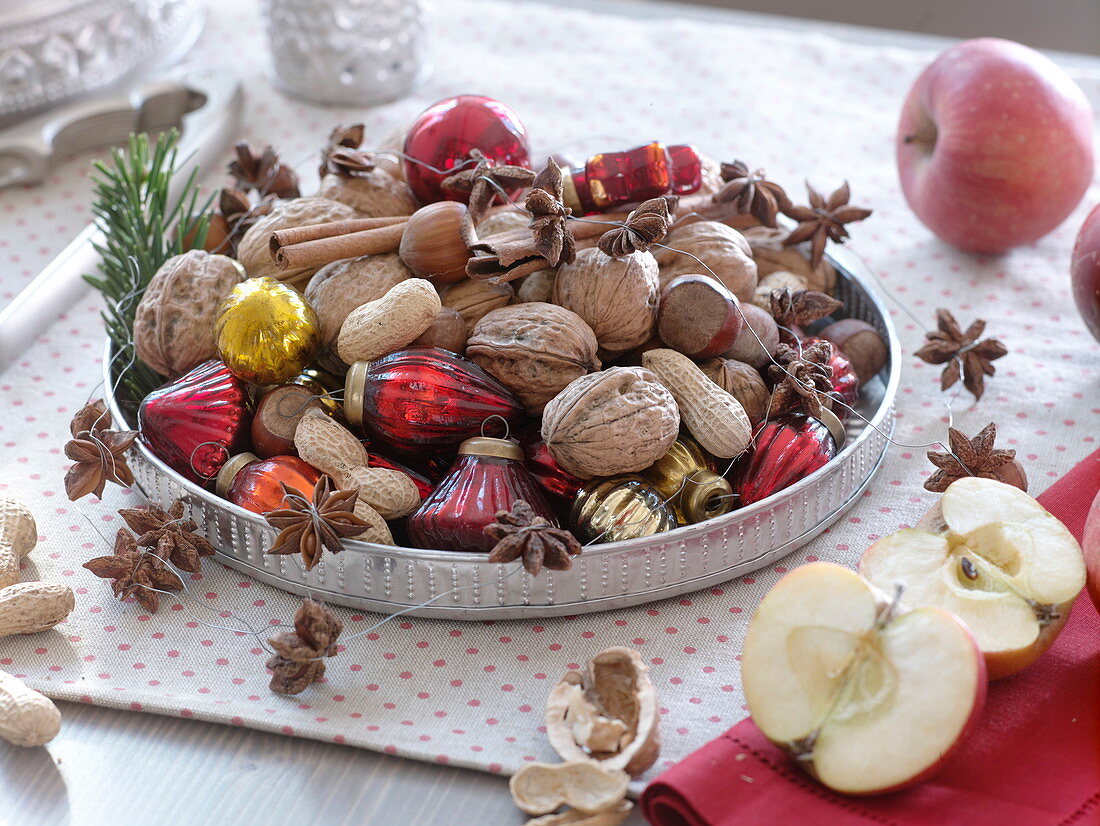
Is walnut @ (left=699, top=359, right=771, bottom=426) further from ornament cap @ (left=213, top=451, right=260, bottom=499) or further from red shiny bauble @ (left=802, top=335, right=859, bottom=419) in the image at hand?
ornament cap @ (left=213, top=451, right=260, bottom=499)

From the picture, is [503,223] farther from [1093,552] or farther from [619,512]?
[1093,552]

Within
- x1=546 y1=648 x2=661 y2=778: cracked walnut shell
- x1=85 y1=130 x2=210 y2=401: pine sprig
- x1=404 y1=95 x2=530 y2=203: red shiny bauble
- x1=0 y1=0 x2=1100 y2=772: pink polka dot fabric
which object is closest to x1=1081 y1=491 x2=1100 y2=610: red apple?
x1=0 y1=0 x2=1100 y2=772: pink polka dot fabric

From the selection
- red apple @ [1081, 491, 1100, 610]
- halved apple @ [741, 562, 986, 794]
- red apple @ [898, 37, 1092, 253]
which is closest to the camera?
halved apple @ [741, 562, 986, 794]

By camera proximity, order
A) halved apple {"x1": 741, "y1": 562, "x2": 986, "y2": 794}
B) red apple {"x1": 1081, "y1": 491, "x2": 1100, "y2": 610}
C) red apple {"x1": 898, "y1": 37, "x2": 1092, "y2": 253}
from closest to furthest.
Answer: halved apple {"x1": 741, "y1": 562, "x2": 986, "y2": 794}
red apple {"x1": 1081, "y1": 491, "x2": 1100, "y2": 610}
red apple {"x1": 898, "y1": 37, "x2": 1092, "y2": 253}

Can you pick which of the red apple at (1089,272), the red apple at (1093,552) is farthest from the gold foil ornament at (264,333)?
the red apple at (1089,272)

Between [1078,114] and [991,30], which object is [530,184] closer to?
[1078,114]

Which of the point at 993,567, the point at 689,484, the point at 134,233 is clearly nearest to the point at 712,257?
the point at 689,484

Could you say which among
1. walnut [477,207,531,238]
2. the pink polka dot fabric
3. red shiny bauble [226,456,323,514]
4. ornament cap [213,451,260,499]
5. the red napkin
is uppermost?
walnut [477,207,531,238]
